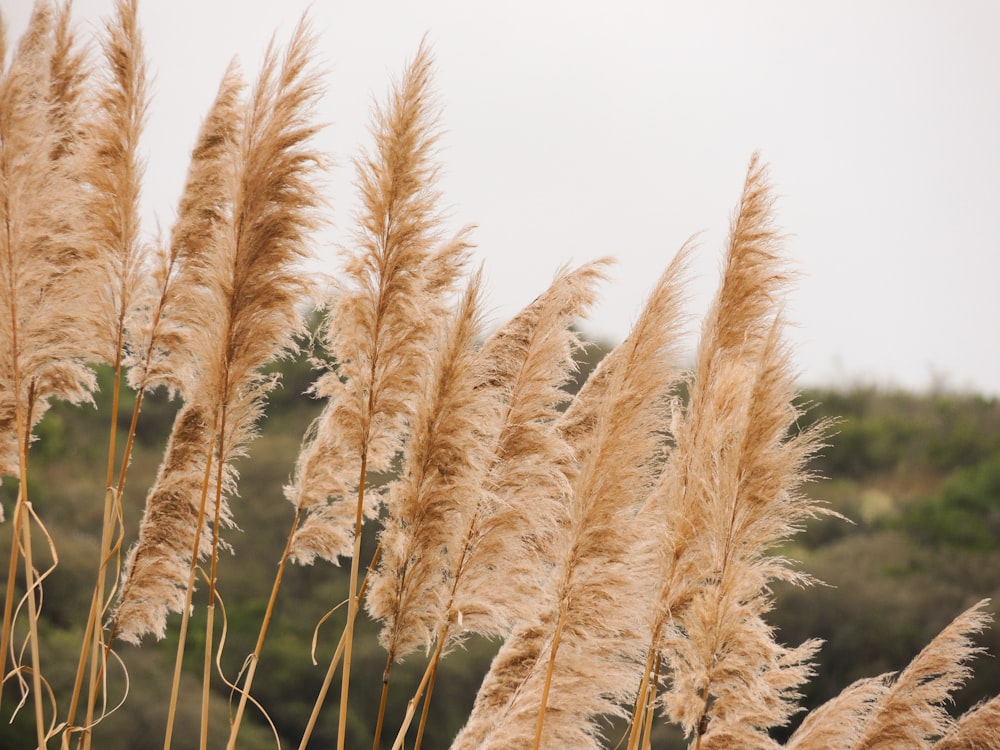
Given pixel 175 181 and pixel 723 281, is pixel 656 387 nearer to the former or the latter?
pixel 723 281

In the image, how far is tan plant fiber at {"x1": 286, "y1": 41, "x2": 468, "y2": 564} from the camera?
2.72 m

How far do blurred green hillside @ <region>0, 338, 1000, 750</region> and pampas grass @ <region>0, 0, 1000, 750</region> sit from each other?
982 centimetres

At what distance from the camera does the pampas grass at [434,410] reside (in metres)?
2.63

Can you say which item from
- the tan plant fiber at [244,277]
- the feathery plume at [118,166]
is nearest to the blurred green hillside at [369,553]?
the tan plant fiber at [244,277]

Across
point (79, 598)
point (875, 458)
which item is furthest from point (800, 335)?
point (875, 458)

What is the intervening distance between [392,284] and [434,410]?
0.40 metres

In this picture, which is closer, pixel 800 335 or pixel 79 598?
pixel 800 335

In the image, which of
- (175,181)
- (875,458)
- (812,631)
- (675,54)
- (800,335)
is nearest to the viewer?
(800,335)

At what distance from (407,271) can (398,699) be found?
478 inches

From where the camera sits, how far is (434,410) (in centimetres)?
273

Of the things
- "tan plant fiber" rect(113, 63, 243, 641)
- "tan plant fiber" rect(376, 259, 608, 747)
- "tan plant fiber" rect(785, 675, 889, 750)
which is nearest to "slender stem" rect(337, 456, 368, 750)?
"tan plant fiber" rect(376, 259, 608, 747)

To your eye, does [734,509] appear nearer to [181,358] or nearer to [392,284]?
[392,284]

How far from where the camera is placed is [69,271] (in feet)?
9.63

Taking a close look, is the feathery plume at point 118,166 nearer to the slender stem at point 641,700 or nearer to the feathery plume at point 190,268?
the feathery plume at point 190,268
